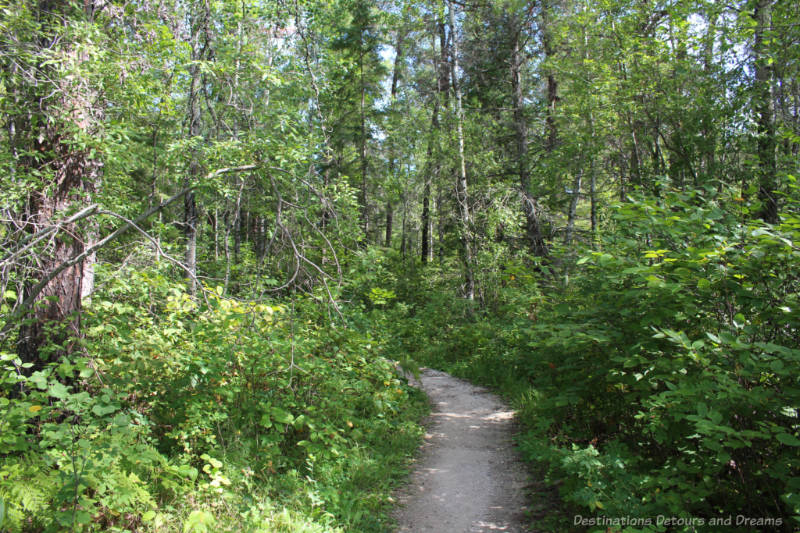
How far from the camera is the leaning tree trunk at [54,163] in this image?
448 centimetres

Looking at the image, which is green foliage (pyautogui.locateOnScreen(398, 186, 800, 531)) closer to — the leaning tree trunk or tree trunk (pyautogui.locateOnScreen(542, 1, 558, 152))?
the leaning tree trunk

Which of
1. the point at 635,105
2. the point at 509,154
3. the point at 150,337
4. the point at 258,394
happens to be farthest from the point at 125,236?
the point at 509,154

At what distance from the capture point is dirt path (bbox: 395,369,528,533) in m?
4.16

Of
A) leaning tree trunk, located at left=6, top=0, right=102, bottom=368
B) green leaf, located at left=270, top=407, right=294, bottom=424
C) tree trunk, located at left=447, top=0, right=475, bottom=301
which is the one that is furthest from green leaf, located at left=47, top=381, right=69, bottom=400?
tree trunk, located at left=447, top=0, right=475, bottom=301

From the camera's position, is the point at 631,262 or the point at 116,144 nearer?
the point at 631,262

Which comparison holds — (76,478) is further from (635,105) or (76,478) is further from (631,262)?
(635,105)

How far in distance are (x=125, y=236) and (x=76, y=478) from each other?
23.9ft

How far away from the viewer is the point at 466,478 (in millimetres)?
5023

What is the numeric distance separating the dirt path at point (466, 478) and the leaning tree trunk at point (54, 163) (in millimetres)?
4174

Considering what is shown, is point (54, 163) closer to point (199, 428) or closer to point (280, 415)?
point (199, 428)

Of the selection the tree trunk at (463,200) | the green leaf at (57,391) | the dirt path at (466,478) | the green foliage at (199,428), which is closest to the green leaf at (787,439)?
the dirt path at (466,478)

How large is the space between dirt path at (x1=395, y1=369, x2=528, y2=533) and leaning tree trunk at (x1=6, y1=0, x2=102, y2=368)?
13.7 ft

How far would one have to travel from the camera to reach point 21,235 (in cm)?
451

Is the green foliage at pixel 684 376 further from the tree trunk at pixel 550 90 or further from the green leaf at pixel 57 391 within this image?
the tree trunk at pixel 550 90
